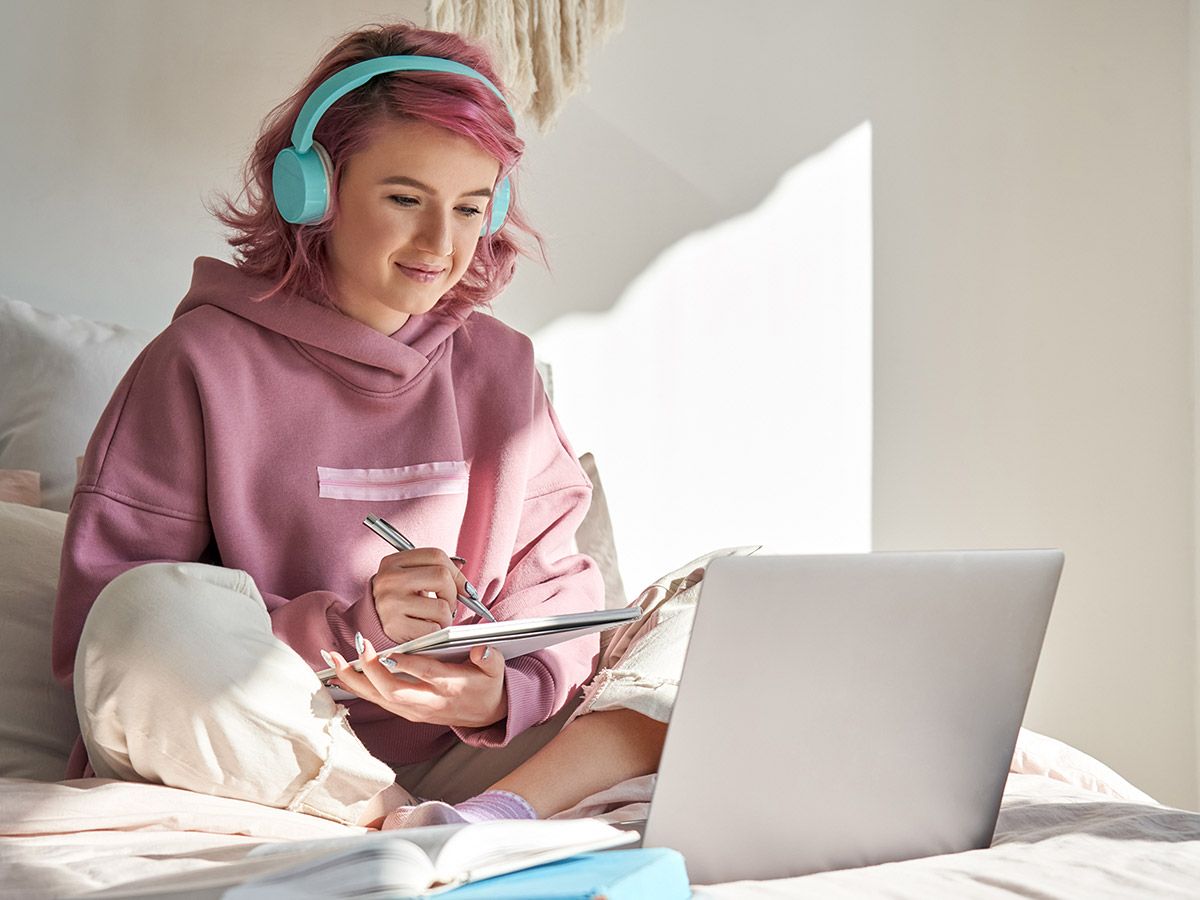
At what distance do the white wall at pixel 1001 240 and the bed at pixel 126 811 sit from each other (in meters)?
0.89

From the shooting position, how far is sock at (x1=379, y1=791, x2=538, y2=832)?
3.51 feet

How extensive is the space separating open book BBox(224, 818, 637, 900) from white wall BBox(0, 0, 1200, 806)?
5.30ft

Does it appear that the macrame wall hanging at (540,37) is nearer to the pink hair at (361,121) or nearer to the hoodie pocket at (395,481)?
the pink hair at (361,121)

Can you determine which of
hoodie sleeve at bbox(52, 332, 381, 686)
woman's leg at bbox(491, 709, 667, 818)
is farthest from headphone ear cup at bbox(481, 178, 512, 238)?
woman's leg at bbox(491, 709, 667, 818)

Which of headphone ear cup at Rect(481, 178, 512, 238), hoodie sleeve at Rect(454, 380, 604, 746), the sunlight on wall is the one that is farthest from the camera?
the sunlight on wall

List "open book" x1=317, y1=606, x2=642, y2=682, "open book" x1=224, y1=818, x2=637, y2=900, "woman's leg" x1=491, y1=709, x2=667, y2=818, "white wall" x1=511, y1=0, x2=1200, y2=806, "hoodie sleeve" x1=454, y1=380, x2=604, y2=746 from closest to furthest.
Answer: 1. "open book" x1=224, y1=818, x2=637, y2=900
2. "open book" x1=317, y1=606, x2=642, y2=682
3. "woman's leg" x1=491, y1=709, x2=667, y2=818
4. "hoodie sleeve" x1=454, y1=380, x2=604, y2=746
5. "white wall" x1=511, y1=0, x2=1200, y2=806

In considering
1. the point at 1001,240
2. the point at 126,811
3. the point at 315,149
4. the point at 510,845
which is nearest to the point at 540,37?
the point at 315,149

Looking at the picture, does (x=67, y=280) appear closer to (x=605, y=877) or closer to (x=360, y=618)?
(x=360, y=618)

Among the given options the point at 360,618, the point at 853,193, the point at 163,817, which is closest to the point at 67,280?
the point at 360,618

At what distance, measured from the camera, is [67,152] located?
1.96 metres

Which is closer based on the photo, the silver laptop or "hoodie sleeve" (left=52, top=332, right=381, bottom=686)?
→ the silver laptop

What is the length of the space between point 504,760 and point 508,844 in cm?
62

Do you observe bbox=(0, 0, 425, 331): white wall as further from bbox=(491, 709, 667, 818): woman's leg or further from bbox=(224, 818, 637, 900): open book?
bbox=(224, 818, 637, 900): open book

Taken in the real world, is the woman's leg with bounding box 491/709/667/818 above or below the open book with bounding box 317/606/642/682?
below
